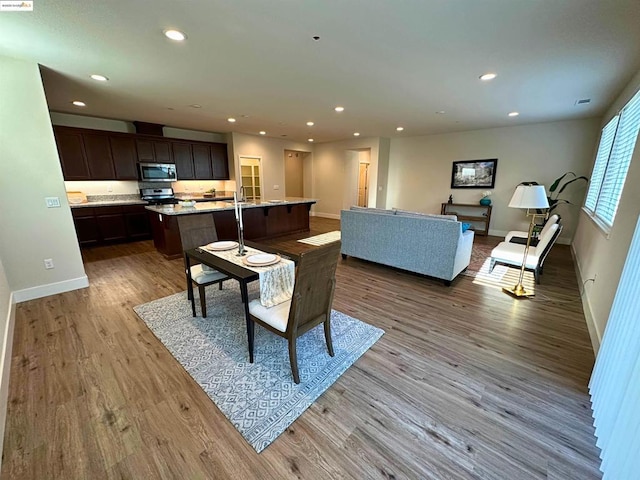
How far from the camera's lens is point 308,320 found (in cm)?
189

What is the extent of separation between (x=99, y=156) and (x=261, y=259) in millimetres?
5524

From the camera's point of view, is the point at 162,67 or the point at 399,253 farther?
the point at 399,253

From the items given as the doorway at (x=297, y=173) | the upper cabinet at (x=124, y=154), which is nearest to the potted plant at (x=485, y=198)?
the doorway at (x=297, y=173)

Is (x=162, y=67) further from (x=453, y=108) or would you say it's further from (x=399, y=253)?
(x=453, y=108)

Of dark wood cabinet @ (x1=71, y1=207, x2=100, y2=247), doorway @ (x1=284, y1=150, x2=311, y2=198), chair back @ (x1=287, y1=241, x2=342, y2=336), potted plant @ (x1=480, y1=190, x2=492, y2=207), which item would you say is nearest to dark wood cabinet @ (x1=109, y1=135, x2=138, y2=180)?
dark wood cabinet @ (x1=71, y1=207, x2=100, y2=247)

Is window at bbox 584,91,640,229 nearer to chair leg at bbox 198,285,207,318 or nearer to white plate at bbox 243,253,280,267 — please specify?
white plate at bbox 243,253,280,267

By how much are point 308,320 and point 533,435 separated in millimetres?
1482

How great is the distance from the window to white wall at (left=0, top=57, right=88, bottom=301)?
6247mm

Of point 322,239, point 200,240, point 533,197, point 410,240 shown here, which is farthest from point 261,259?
point 322,239

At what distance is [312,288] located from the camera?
Answer: 175 centimetres

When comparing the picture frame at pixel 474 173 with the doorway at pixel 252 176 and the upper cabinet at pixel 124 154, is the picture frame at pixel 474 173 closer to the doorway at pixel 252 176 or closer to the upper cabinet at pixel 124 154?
the doorway at pixel 252 176

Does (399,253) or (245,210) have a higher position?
(245,210)

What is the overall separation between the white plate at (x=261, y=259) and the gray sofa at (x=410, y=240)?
2.02 metres

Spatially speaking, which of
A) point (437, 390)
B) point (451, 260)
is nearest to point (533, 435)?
point (437, 390)
